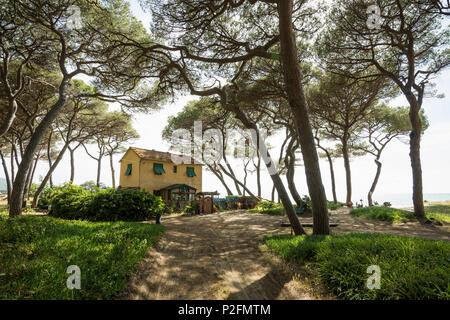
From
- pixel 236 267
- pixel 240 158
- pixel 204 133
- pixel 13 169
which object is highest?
pixel 204 133

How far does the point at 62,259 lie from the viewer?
11.5ft

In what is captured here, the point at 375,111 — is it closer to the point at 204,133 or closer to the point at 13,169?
the point at 204,133

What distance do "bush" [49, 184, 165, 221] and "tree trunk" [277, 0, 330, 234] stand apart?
741 centimetres

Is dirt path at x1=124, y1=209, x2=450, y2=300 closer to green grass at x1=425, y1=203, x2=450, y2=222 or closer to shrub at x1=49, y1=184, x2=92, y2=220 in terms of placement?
shrub at x1=49, y1=184, x2=92, y2=220

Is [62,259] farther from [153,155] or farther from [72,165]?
[72,165]

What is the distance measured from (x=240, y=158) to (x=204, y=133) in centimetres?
867

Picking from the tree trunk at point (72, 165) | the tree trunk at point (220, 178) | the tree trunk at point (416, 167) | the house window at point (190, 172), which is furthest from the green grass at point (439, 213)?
the tree trunk at point (72, 165)

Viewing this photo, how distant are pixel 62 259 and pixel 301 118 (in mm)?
6360

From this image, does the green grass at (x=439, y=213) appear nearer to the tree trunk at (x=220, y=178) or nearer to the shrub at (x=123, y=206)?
the shrub at (x=123, y=206)

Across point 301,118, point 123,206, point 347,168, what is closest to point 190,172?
point 123,206

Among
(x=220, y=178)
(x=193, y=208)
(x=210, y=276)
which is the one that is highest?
(x=220, y=178)

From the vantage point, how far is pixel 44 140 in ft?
70.2

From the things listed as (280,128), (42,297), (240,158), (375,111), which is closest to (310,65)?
(280,128)

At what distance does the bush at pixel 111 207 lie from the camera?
31.4ft
